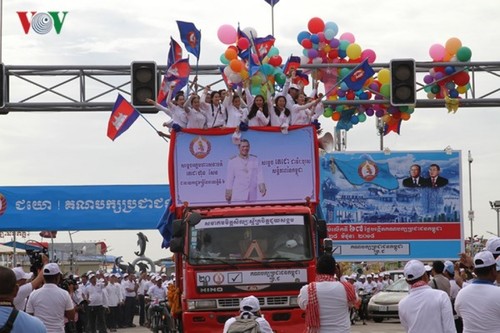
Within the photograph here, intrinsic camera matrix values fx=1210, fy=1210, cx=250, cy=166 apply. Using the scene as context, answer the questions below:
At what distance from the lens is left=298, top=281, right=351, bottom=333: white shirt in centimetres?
1077

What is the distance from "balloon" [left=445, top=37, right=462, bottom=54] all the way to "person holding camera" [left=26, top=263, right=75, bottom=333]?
14.6 m

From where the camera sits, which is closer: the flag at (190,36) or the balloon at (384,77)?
the flag at (190,36)

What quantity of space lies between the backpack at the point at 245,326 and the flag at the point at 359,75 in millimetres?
13835

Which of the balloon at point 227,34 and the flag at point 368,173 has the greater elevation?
the balloon at point 227,34

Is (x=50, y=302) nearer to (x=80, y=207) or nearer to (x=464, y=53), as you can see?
(x=464, y=53)

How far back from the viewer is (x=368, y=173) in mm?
40781

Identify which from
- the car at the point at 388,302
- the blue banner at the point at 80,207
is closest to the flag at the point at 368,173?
the car at the point at 388,302

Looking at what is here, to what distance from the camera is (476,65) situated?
2511cm

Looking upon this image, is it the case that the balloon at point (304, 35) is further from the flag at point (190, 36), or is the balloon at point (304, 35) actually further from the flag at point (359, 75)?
the flag at point (190, 36)

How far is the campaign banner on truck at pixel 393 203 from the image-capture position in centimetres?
4034

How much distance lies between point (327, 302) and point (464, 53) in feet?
49.8

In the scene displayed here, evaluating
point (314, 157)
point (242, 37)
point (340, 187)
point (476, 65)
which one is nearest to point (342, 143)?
point (340, 187)

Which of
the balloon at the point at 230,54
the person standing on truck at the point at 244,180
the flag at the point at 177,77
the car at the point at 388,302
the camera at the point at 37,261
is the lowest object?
the car at the point at 388,302

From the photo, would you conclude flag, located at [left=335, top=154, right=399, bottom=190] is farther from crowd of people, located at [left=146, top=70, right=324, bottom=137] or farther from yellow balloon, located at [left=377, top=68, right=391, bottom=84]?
crowd of people, located at [left=146, top=70, right=324, bottom=137]
